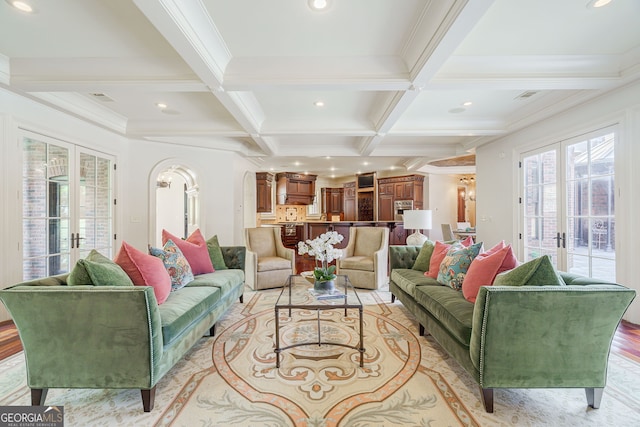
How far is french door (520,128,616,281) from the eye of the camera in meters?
3.13

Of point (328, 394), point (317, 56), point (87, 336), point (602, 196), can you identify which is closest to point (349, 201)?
point (602, 196)

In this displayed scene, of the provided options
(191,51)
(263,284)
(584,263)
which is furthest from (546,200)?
(191,51)

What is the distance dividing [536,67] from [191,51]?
123 inches

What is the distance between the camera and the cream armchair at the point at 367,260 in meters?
4.27

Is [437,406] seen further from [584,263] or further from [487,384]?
[584,263]

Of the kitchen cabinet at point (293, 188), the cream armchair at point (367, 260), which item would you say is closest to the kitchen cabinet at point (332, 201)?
the kitchen cabinet at point (293, 188)

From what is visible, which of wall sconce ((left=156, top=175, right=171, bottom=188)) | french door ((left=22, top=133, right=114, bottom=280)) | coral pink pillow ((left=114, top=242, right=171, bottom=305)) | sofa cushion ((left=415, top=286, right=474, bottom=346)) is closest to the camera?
sofa cushion ((left=415, top=286, right=474, bottom=346))

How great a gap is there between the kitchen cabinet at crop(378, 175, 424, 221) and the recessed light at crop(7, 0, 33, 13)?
26.4ft

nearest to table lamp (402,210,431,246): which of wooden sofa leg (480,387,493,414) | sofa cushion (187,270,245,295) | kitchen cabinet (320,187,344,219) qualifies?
sofa cushion (187,270,245,295)

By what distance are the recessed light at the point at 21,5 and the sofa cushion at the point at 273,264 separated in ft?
11.3

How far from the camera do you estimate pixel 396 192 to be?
8711 mm

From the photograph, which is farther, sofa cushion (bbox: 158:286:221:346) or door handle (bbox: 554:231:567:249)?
door handle (bbox: 554:231:567:249)

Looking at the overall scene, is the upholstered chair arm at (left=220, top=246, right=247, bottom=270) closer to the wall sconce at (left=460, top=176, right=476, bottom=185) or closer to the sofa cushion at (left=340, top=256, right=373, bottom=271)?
the sofa cushion at (left=340, top=256, right=373, bottom=271)

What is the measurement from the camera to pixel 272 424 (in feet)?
5.08
